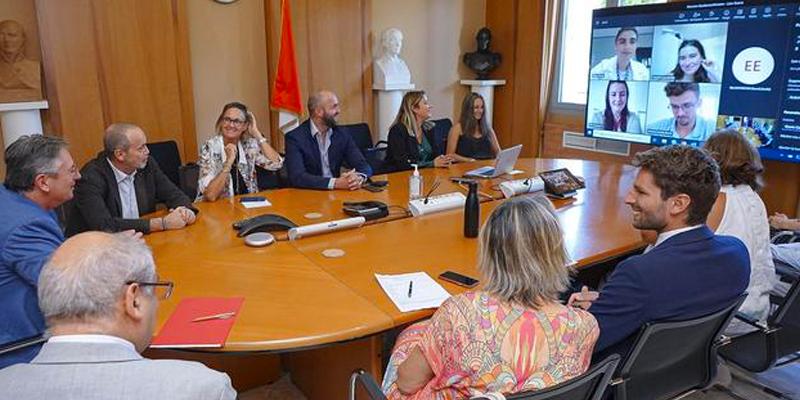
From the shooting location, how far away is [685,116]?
4.29 metres

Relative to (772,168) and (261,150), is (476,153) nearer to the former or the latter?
(261,150)

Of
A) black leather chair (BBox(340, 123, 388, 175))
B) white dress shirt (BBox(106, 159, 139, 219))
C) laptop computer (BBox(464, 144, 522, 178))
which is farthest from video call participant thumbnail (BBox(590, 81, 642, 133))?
white dress shirt (BBox(106, 159, 139, 219))

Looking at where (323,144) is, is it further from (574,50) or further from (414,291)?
(574,50)

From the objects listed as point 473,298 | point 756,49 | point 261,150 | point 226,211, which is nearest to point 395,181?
point 261,150

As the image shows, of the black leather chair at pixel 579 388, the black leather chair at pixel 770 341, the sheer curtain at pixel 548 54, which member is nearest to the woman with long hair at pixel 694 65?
the sheer curtain at pixel 548 54

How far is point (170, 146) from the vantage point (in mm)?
4258

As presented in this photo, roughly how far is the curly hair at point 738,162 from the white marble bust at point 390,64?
11.1 feet

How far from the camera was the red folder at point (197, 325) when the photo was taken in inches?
58.8

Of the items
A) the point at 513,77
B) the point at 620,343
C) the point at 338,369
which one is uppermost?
the point at 513,77

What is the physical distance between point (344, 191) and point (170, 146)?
1.78 meters

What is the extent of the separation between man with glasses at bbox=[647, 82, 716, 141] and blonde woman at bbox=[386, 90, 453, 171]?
1.74 meters

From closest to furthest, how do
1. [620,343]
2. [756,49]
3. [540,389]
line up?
1. [540,389]
2. [620,343]
3. [756,49]

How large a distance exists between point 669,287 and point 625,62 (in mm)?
3556

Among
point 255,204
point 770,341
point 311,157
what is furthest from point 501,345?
point 311,157
